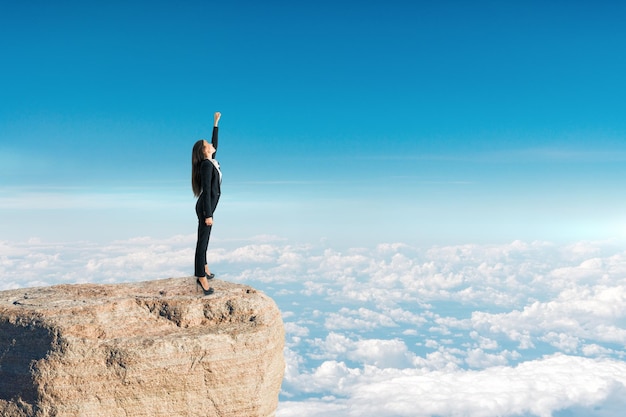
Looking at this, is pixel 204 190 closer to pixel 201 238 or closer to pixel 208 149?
pixel 208 149

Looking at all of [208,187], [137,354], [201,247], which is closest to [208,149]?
[208,187]

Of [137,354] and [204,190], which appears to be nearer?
[137,354]

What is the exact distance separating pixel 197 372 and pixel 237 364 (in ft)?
3.72

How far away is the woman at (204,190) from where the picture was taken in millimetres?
16391

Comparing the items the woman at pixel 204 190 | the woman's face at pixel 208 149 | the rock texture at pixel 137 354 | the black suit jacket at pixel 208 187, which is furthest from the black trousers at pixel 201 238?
the woman's face at pixel 208 149

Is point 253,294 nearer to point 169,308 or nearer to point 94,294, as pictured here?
point 169,308

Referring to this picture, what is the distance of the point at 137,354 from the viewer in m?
14.6

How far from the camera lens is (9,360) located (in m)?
14.7

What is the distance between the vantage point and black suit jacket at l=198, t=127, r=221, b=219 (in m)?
16.3

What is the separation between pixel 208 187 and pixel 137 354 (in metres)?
4.90

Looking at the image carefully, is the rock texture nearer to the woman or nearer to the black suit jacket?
the woman

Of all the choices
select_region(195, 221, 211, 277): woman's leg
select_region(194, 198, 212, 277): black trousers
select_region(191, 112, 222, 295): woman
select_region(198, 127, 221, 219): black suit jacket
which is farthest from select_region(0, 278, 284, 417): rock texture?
select_region(198, 127, 221, 219): black suit jacket

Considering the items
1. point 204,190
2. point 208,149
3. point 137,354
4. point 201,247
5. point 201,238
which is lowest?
point 137,354

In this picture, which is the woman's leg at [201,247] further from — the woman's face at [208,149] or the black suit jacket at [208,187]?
the woman's face at [208,149]
